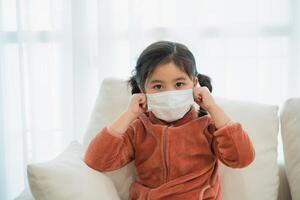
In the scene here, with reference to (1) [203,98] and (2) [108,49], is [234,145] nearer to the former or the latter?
(1) [203,98]

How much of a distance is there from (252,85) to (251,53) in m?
0.16

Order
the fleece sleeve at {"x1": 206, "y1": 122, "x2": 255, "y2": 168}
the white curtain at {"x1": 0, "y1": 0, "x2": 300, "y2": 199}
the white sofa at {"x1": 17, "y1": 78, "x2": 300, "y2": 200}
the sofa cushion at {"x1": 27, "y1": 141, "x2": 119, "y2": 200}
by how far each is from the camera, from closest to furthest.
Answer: the sofa cushion at {"x1": 27, "y1": 141, "x2": 119, "y2": 200}
the fleece sleeve at {"x1": 206, "y1": 122, "x2": 255, "y2": 168}
the white sofa at {"x1": 17, "y1": 78, "x2": 300, "y2": 200}
the white curtain at {"x1": 0, "y1": 0, "x2": 300, "y2": 199}

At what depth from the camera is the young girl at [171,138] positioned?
1265 millimetres

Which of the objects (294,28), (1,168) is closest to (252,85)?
(294,28)

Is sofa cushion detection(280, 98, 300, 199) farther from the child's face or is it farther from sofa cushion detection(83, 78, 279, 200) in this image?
the child's face

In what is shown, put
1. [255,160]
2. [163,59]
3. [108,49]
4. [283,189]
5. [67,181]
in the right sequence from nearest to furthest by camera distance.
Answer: [67,181] → [163,59] → [255,160] → [283,189] → [108,49]

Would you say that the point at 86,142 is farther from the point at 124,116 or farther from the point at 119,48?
the point at 119,48

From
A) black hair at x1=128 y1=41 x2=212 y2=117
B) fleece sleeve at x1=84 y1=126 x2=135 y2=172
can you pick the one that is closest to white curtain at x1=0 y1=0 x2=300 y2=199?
black hair at x1=128 y1=41 x2=212 y2=117

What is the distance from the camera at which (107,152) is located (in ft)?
4.22

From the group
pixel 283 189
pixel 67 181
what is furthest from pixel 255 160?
pixel 67 181

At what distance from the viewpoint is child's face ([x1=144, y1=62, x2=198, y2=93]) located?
1.26 metres

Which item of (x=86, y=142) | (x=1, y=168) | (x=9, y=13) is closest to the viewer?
(x=86, y=142)

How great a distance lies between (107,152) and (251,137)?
571 millimetres

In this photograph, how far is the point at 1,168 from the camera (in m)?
2.12
